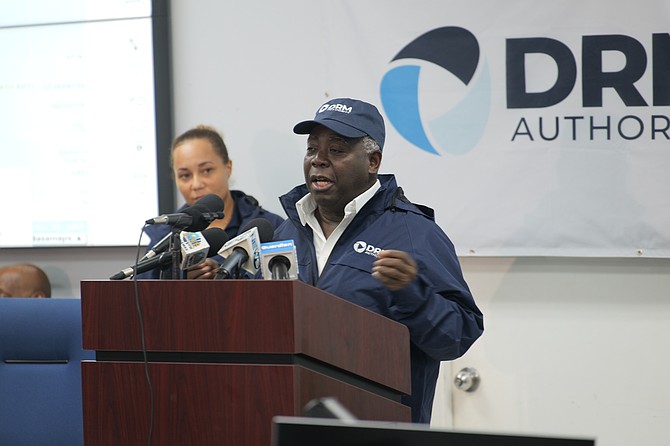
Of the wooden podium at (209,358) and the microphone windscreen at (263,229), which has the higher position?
the microphone windscreen at (263,229)

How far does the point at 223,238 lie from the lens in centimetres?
209

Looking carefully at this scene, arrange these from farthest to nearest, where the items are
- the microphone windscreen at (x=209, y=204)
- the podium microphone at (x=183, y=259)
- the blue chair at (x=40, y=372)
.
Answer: the blue chair at (x=40, y=372) → the microphone windscreen at (x=209, y=204) → the podium microphone at (x=183, y=259)

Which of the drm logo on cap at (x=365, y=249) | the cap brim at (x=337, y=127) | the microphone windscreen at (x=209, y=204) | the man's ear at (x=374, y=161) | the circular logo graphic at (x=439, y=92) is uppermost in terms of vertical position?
the circular logo graphic at (x=439, y=92)

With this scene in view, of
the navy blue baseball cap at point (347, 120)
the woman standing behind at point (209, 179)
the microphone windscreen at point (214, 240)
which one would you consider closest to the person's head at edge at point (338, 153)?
the navy blue baseball cap at point (347, 120)

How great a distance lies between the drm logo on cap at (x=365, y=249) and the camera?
244 cm

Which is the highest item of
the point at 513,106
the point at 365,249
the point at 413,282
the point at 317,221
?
the point at 513,106

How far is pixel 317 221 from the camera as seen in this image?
2.66m

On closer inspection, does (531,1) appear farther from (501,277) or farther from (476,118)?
(501,277)

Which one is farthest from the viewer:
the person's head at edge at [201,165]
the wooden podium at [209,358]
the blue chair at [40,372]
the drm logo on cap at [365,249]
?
the person's head at edge at [201,165]

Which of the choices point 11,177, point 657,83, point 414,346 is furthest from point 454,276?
point 11,177

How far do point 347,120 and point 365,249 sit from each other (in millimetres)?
370

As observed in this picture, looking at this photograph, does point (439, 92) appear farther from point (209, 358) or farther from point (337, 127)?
point (209, 358)

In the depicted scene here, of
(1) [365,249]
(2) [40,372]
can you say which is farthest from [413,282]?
(2) [40,372]

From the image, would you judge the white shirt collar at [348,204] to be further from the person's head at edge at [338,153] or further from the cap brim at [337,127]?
the cap brim at [337,127]
